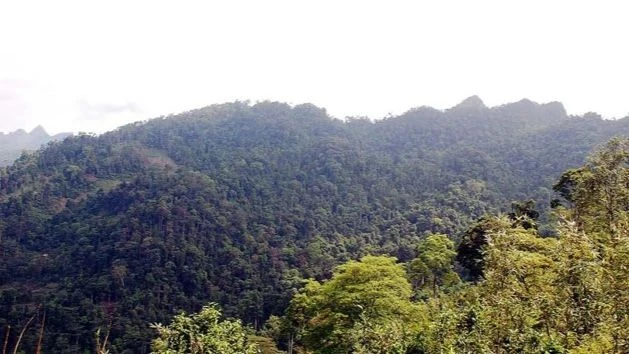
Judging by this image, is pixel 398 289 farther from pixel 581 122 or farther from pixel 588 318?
pixel 581 122

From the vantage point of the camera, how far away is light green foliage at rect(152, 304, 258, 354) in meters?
13.3

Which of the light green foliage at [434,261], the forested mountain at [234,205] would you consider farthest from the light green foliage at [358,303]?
the forested mountain at [234,205]

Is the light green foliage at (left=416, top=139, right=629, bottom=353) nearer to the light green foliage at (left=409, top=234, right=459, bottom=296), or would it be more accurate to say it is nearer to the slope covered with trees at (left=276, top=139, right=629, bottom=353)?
the slope covered with trees at (left=276, top=139, right=629, bottom=353)

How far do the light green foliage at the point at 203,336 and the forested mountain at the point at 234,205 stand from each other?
42785 millimetres

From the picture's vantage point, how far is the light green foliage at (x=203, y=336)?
13320 mm

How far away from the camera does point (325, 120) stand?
6683 inches

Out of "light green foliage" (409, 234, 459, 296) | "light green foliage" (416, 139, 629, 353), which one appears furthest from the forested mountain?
"light green foliage" (416, 139, 629, 353)

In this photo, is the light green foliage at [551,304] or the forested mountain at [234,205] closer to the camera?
the light green foliage at [551,304]

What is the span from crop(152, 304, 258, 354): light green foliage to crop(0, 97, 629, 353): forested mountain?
4278 cm

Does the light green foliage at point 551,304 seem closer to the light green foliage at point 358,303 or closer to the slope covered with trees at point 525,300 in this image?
the slope covered with trees at point 525,300

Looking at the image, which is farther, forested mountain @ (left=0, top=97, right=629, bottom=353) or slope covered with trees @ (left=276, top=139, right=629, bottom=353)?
forested mountain @ (left=0, top=97, right=629, bottom=353)

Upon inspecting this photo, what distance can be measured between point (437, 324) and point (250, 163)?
374 ft

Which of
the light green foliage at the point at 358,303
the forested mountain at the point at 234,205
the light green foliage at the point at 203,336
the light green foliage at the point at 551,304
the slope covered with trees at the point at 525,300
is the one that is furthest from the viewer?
the forested mountain at the point at 234,205

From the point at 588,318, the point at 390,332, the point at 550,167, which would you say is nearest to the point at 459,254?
the point at 390,332
